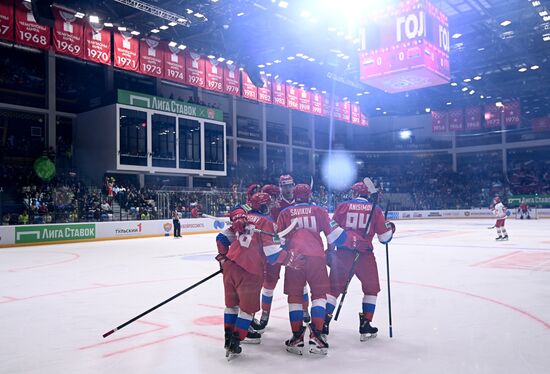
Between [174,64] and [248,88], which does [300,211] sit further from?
[248,88]

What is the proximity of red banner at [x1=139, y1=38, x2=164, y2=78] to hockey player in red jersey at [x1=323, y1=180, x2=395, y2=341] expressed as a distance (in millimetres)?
14556

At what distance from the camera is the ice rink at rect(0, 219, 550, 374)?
3562 millimetres

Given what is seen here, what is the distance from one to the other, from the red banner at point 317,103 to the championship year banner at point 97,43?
12570 mm

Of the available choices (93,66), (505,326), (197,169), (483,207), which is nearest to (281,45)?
(197,169)

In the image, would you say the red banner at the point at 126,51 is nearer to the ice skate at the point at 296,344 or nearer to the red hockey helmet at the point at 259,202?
the red hockey helmet at the point at 259,202

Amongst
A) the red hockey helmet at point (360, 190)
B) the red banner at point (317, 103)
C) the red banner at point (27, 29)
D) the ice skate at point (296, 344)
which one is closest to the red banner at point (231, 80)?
the red banner at point (317, 103)

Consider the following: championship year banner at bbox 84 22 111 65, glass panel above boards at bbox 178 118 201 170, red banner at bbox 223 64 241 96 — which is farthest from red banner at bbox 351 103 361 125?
championship year banner at bbox 84 22 111 65

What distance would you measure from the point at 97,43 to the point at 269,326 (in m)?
13.8

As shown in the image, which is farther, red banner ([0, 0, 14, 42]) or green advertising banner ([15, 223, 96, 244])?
green advertising banner ([15, 223, 96, 244])

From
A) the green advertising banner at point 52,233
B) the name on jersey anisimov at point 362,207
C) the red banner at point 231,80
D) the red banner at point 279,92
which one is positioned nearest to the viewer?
the name on jersey anisimov at point 362,207

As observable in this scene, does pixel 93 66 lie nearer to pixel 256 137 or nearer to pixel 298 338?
pixel 256 137

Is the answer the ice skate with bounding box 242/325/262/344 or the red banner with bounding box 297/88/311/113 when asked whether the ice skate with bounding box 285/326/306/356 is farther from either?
the red banner with bounding box 297/88/311/113

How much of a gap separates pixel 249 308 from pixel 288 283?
0.45 meters

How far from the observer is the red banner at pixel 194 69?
19.0 meters
